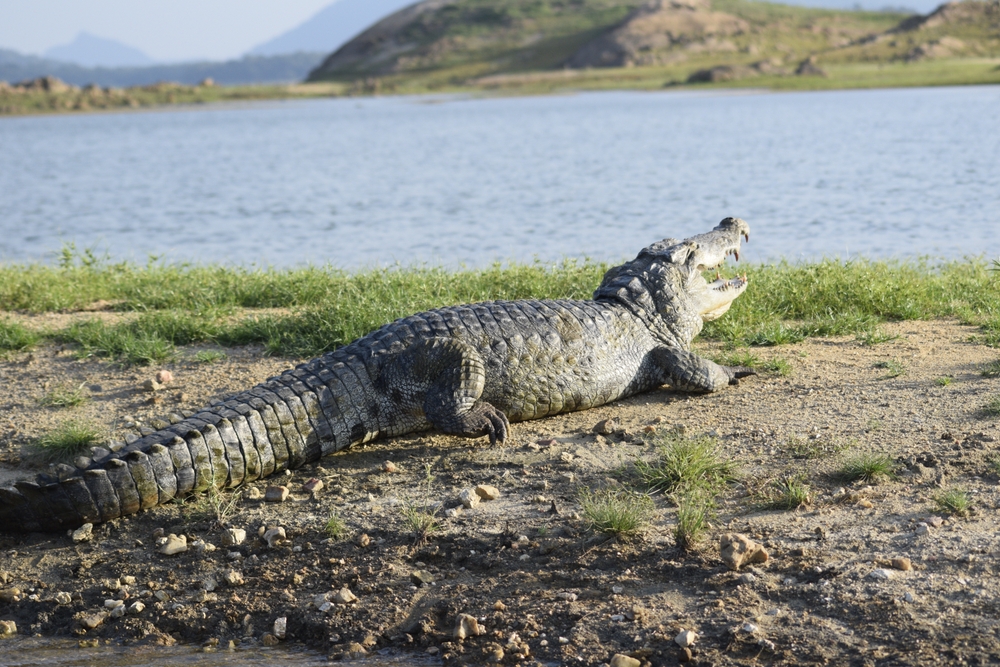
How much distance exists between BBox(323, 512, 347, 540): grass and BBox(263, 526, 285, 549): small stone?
0.61 feet

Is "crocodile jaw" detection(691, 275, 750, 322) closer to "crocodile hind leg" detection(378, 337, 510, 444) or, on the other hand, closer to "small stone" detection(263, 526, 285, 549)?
"crocodile hind leg" detection(378, 337, 510, 444)

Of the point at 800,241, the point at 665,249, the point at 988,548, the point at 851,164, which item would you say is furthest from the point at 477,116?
the point at 988,548

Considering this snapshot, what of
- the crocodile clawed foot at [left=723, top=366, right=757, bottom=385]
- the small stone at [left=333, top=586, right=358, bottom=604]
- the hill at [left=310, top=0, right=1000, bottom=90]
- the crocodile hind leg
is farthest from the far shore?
the small stone at [left=333, top=586, right=358, bottom=604]

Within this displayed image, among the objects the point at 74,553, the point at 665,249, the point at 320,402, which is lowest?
the point at 74,553

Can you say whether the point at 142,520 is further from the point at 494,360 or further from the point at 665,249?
the point at 665,249

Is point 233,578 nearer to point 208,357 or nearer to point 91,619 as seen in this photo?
point 91,619

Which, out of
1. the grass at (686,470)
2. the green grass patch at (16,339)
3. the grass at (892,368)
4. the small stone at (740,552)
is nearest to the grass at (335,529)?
the grass at (686,470)

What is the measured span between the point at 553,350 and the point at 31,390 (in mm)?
3272

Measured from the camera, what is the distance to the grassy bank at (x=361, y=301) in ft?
21.9

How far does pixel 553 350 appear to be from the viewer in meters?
5.50

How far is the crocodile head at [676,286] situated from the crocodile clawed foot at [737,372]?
15.0 inches

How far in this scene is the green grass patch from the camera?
267 inches

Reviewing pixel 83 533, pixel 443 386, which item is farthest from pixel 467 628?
pixel 83 533

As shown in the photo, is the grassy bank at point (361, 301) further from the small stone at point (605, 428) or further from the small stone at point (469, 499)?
the small stone at point (469, 499)
